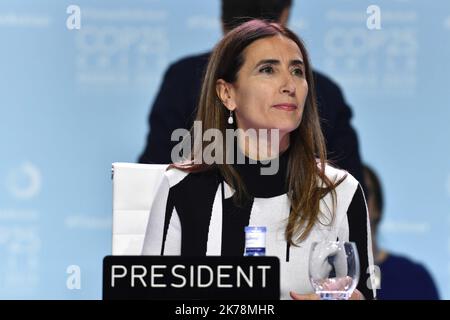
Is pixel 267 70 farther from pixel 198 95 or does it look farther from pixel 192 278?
pixel 198 95

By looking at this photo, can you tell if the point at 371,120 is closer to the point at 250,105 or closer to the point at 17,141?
the point at 17,141

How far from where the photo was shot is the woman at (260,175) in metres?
2.77

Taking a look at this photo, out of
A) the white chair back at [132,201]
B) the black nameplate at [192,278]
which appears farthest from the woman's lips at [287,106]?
the black nameplate at [192,278]

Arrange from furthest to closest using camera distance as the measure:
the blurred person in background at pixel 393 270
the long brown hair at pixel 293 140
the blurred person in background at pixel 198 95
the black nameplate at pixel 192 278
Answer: the blurred person in background at pixel 393 270 → the blurred person in background at pixel 198 95 → the long brown hair at pixel 293 140 → the black nameplate at pixel 192 278

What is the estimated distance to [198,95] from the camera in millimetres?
4250

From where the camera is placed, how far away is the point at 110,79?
182 inches

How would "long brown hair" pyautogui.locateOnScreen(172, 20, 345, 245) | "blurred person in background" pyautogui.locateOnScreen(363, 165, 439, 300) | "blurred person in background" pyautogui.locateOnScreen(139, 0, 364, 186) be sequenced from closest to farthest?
"long brown hair" pyautogui.locateOnScreen(172, 20, 345, 245)
"blurred person in background" pyautogui.locateOnScreen(139, 0, 364, 186)
"blurred person in background" pyautogui.locateOnScreen(363, 165, 439, 300)

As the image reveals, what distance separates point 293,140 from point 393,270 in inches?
73.9

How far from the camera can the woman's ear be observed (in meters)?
2.99

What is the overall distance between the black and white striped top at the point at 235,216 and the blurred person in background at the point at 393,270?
170cm

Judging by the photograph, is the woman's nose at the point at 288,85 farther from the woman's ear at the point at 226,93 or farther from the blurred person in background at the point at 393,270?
the blurred person in background at the point at 393,270

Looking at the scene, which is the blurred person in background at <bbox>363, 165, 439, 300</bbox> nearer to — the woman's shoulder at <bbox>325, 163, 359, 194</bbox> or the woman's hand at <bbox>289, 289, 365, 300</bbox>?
the woman's shoulder at <bbox>325, 163, 359, 194</bbox>

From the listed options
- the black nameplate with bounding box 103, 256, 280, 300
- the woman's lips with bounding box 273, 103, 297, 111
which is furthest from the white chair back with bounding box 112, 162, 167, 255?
the black nameplate with bounding box 103, 256, 280, 300

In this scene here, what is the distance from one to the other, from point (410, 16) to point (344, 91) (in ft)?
1.41
